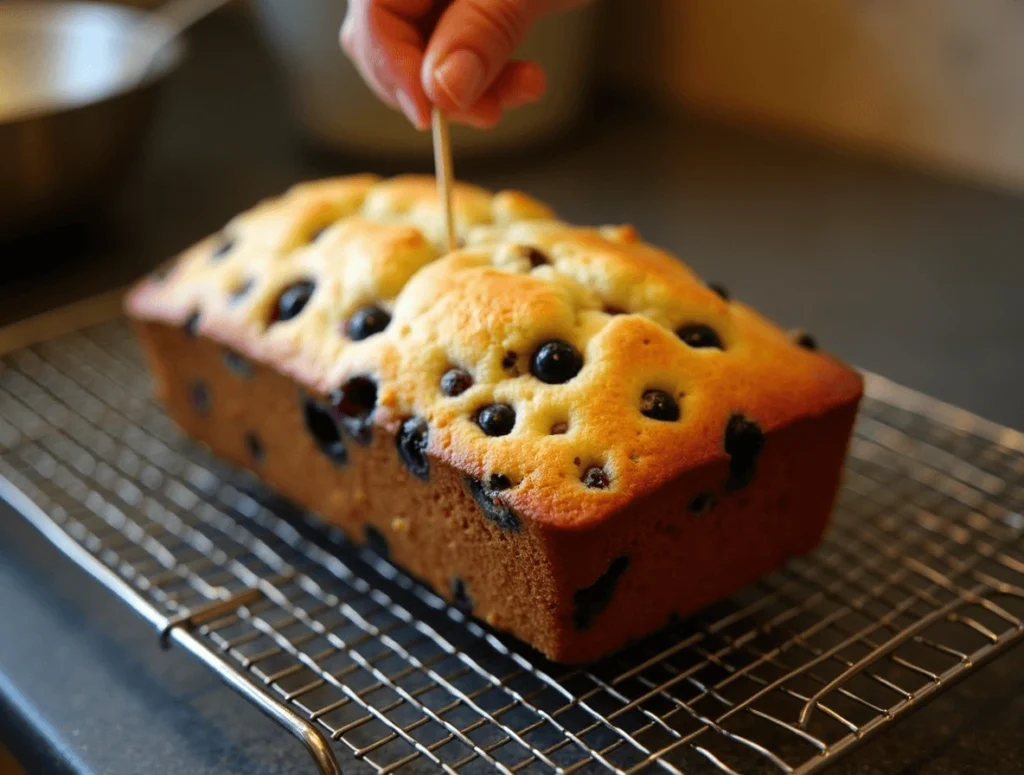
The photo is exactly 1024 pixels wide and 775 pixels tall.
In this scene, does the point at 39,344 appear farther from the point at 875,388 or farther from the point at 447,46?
the point at 875,388

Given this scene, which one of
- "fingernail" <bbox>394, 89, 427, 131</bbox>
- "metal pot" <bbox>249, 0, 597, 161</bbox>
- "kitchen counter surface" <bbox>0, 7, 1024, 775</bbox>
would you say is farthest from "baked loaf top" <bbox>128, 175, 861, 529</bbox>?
"metal pot" <bbox>249, 0, 597, 161</bbox>

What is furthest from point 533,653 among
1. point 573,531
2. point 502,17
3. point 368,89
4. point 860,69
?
point 860,69

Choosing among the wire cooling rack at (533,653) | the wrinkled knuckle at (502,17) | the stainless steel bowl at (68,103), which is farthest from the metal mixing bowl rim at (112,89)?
the wrinkled knuckle at (502,17)

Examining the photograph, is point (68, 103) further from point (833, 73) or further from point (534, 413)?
point (833, 73)

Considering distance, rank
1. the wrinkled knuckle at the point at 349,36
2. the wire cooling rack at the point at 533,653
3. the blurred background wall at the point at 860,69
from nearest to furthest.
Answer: the wire cooling rack at the point at 533,653, the wrinkled knuckle at the point at 349,36, the blurred background wall at the point at 860,69

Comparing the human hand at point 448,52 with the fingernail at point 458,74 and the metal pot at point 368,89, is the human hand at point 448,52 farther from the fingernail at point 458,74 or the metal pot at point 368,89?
the metal pot at point 368,89

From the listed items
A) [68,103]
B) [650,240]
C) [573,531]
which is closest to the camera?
[573,531]
